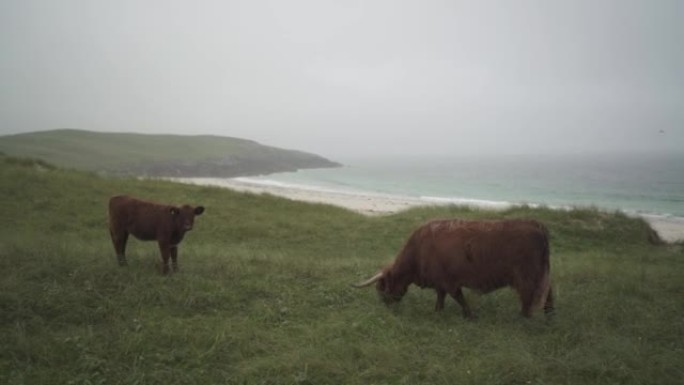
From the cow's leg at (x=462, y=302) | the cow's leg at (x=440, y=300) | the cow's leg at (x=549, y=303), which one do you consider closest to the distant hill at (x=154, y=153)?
the cow's leg at (x=440, y=300)

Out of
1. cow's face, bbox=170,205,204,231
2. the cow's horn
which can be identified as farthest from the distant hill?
the cow's horn

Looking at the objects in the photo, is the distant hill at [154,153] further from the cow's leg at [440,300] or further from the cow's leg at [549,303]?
the cow's leg at [549,303]

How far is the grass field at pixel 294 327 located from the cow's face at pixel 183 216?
3.01ft

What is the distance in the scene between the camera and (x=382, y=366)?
17.4 ft

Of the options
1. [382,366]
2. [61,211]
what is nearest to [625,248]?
[382,366]

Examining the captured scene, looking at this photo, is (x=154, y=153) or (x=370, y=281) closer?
(x=370, y=281)

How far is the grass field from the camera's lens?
16.9ft

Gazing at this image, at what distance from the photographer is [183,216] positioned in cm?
853

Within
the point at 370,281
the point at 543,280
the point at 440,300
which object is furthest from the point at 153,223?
the point at 543,280

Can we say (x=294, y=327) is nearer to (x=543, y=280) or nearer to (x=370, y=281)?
(x=370, y=281)

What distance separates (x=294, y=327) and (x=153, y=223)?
12.4 feet

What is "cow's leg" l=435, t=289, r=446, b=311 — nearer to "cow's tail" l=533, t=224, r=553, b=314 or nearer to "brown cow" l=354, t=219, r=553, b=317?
"brown cow" l=354, t=219, r=553, b=317

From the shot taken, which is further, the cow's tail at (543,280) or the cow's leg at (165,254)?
the cow's leg at (165,254)

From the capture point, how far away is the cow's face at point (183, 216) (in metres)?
8.51
